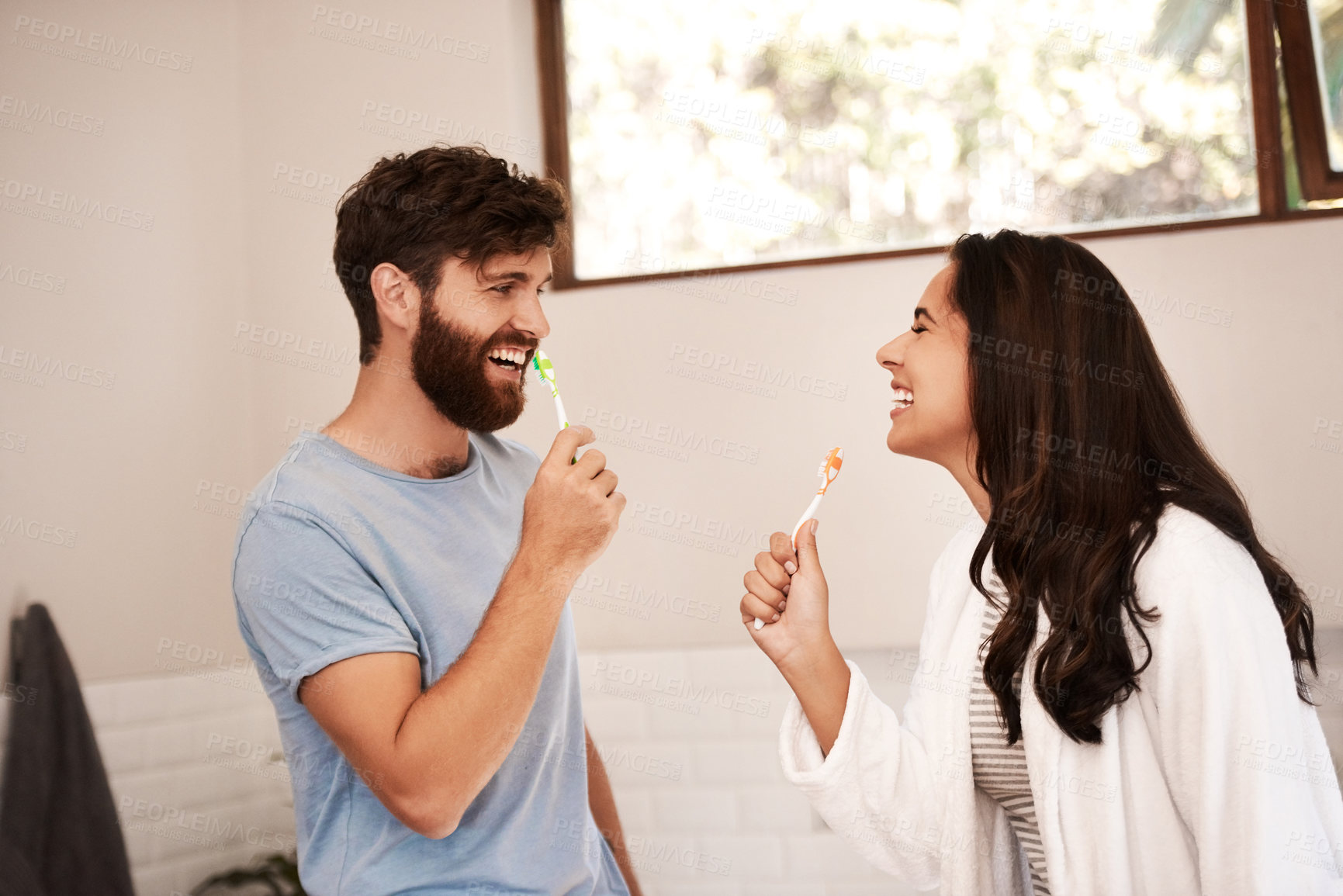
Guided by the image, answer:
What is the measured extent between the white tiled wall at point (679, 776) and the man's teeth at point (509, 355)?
885mm

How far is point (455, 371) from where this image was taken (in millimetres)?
1270

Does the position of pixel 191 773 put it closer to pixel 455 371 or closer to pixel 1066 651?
pixel 455 371

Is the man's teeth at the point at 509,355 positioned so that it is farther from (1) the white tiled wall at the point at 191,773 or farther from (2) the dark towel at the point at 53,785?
(1) the white tiled wall at the point at 191,773

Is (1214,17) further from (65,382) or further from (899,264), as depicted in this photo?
(65,382)

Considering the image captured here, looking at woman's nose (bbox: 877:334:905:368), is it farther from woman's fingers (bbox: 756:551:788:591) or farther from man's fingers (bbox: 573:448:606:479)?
man's fingers (bbox: 573:448:606:479)

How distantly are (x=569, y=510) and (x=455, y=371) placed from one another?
249 millimetres

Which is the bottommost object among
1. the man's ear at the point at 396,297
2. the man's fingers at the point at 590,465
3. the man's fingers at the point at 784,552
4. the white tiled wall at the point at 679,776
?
the white tiled wall at the point at 679,776

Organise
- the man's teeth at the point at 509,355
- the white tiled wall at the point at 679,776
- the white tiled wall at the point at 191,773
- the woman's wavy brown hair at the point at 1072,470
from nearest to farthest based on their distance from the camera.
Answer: the woman's wavy brown hair at the point at 1072,470
the man's teeth at the point at 509,355
the white tiled wall at the point at 191,773
the white tiled wall at the point at 679,776

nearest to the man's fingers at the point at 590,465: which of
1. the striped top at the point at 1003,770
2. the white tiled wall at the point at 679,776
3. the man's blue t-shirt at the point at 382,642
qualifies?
the man's blue t-shirt at the point at 382,642

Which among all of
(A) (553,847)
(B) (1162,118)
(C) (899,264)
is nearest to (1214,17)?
(B) (1162,118)

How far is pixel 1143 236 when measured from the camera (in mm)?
1879

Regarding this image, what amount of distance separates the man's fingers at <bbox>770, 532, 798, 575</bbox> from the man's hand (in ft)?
0.64

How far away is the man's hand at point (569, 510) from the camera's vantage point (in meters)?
1.13

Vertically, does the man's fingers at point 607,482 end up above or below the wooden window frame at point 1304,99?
below
